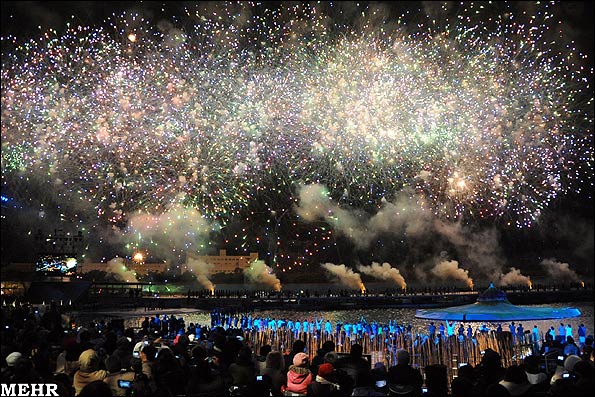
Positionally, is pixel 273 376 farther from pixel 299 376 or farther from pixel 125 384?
pixel 125 384

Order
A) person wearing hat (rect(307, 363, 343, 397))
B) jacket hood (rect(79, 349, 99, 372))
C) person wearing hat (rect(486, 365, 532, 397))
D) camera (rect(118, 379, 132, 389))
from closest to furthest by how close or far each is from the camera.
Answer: person wearing hat (rect(307, 363, 343, 397)) < person wearing hat (rect(486, 365, 532, 397)) < camera (rect(118, 379, 132, 389)) < jacket hood (rect(79, 349, 99, 372))

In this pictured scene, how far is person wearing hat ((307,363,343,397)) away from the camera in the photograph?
24.6ft

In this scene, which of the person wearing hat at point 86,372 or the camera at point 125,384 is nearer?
the camera at point 125,384

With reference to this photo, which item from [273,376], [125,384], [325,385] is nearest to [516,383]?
[325,385]

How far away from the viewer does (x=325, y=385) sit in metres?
7.78

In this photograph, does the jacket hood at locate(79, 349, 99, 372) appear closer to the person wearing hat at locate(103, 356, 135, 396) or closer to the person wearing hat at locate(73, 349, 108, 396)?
the person wearing hat at locate(73, 349, 108, 396)

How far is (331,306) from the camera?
6856 centimetres

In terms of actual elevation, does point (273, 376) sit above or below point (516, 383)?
above

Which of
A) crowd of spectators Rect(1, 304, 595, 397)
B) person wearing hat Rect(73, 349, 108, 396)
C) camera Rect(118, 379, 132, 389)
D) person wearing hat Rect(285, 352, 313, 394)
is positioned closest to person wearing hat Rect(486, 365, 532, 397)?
crowd of spectators Rect(1, 304, 595, 397)

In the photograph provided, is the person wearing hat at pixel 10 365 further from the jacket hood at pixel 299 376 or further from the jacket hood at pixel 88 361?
the jacket hood at pixel 299 376

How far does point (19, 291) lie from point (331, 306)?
33.3m

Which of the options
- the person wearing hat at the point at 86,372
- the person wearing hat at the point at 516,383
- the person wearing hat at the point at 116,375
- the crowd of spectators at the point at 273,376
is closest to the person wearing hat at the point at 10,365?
the crowd of spectators at the point at 273,376

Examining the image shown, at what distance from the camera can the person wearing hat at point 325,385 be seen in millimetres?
7501

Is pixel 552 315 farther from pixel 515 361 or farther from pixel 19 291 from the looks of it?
pixel 19 291
